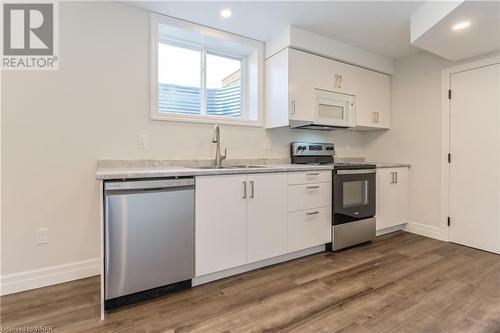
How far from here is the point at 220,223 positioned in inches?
81.3

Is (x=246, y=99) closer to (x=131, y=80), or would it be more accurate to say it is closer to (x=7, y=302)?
(x=131, y=80)

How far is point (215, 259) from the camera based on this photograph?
2051mm

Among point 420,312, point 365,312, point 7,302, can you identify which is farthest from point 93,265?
point 420,312

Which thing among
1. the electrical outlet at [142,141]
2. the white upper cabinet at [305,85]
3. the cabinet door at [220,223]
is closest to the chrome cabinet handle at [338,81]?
the white upper cabinet at [305,85]

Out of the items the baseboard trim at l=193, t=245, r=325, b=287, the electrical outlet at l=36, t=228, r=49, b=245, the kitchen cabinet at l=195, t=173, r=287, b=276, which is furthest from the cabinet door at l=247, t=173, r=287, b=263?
the electrical outlet at l=36, t=228, r=49, b=245

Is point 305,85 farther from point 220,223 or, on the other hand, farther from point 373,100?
point 220,223

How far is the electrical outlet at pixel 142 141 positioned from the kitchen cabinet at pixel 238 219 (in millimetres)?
788

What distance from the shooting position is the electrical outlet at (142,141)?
93.5 inches

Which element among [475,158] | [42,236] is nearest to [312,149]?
[475,158]

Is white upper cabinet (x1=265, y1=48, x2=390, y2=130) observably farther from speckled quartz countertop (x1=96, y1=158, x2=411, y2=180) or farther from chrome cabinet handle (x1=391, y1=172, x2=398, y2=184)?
chrome cabinet handle (x1=391, y1=172, x2=398, y2=184)

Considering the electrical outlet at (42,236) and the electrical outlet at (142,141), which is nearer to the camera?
the electrical outlet at (42,236)

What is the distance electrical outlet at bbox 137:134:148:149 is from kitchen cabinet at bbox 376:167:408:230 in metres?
2.67

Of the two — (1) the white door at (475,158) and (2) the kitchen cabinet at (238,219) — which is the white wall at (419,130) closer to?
(1) the white door at (475,158)

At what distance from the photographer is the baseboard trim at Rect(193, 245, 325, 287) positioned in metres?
2.07
